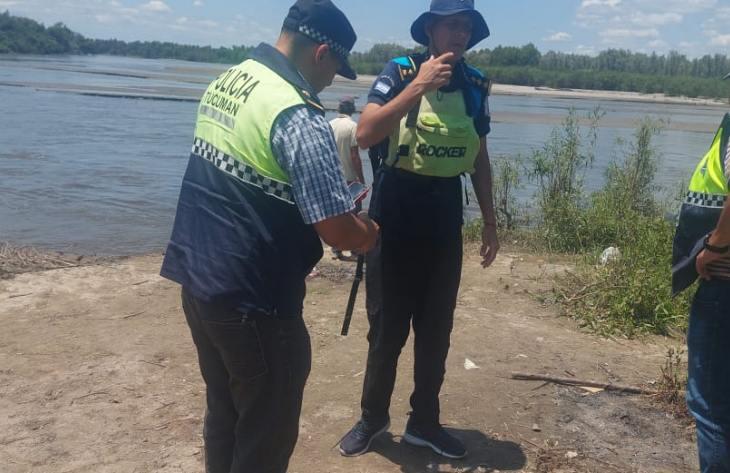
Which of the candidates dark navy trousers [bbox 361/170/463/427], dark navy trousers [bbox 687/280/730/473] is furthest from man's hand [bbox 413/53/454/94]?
dark navy trousers [bbox 687/280/730/473]

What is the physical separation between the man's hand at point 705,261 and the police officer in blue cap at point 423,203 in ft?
3.84

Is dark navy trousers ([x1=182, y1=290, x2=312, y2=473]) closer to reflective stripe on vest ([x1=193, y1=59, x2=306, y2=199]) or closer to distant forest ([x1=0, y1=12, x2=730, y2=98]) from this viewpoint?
reflective stripe on vest ([x1=193, y1=59, x2=306, y2=199])

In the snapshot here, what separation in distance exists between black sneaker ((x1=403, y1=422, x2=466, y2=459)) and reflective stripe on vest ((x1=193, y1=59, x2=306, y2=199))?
1.93 metres

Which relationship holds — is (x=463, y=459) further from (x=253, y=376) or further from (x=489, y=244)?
(x=253, y=376)

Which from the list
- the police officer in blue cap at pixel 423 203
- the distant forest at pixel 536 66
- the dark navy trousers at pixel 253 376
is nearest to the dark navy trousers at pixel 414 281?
the police officer in blue cap at pixel 423 203

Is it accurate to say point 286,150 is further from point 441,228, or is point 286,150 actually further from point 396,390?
point 396,390

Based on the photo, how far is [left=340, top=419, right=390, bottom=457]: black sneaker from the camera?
381 cm

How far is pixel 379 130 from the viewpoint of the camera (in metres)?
3.26

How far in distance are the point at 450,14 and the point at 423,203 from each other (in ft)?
2.91

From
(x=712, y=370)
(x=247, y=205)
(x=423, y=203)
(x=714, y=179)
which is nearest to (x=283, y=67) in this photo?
(x=247, y=205)

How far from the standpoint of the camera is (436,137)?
3.44 m

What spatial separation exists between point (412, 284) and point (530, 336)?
2.29 meters

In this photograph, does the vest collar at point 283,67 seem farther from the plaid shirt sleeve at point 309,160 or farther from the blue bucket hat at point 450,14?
the blue bucket hat at point 450,14

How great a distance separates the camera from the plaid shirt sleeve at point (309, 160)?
7.48 feet
